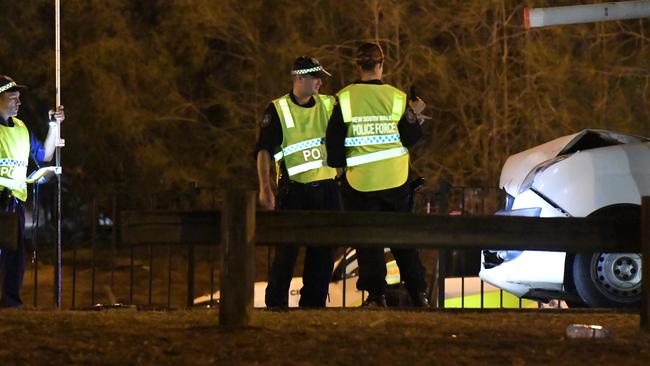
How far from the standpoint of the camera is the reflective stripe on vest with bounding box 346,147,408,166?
29.1 ft

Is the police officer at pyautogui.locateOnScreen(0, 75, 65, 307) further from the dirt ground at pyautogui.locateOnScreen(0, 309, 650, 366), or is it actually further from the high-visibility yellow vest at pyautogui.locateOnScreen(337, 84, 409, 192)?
the high-visibility yellow vest at pyautogui.locateOnScreen(337, 84, 409, 192)

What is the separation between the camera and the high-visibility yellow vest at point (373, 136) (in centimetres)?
880

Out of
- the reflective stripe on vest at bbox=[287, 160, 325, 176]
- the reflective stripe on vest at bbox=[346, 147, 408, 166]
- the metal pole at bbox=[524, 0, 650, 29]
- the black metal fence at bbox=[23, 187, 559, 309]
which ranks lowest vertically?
the black metal fence at bbox=[23, 187, 559, 309]

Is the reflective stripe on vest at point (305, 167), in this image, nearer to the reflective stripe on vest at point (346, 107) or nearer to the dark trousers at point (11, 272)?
the reflective stripe on vest at point (346, 107)

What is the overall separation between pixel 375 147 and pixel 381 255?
2.60 feet

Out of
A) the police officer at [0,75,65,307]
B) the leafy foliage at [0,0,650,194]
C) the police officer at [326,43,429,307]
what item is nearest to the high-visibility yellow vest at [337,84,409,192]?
the police officer at [326,43,429,307]

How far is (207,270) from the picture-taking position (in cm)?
2289

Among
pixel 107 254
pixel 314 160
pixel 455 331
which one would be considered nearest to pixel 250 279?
pixel 455 331

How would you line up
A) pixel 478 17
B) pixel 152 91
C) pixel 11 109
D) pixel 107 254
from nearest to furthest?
pixel 11 109
pixel 478 17
pixel 152 91
pixel 107 254

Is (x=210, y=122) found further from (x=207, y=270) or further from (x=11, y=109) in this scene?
(x=11, y=109)

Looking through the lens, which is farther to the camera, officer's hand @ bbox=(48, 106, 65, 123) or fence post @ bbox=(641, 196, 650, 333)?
officer's hand @ bbox=(48, 106, 65, 123)

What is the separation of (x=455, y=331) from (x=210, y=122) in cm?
1558

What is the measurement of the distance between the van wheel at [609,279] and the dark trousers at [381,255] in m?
1.22

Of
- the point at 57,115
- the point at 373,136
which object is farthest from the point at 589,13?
the point at 57,115
